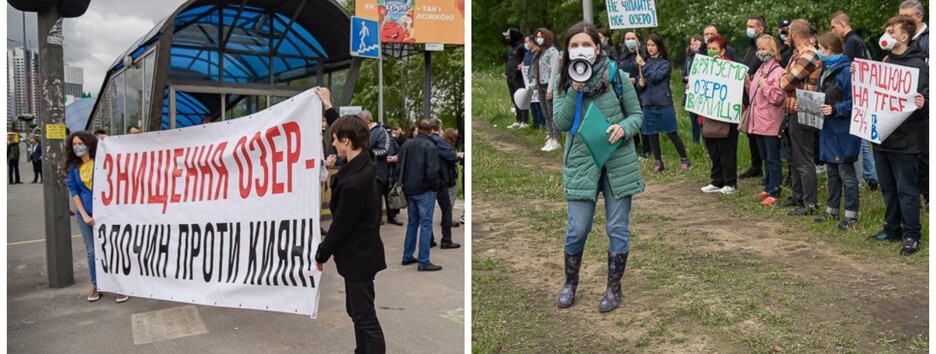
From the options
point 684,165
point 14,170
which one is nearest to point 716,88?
point 684,165

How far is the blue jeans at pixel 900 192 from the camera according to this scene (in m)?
5.89

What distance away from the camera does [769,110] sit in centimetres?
782

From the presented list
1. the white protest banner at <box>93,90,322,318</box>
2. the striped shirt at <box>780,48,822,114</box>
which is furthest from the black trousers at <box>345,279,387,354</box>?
the striped shirt at <box>780,48,822,114</box>

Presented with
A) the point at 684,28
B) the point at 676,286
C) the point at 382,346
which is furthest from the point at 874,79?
the point at 684,28

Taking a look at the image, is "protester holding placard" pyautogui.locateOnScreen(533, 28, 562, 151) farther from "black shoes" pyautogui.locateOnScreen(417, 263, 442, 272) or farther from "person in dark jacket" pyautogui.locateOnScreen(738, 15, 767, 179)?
"black shoes" pyautogui.locateOnScreen(417, 263, 442, 272)

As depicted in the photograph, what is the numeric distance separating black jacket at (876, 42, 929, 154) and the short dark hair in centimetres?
391

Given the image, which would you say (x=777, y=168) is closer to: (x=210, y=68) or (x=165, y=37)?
(x=165, y=37)

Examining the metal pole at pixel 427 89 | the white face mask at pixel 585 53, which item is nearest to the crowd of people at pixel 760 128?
the white face mask at pixel 585 53

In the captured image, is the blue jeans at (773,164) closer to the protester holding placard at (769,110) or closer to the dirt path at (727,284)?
the protester holding placard at (769,110)

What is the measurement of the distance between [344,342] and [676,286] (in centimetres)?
216

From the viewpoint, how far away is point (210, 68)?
1316cm

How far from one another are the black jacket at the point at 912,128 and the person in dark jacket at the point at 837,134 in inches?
23.9

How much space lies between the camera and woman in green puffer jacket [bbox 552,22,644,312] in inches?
187

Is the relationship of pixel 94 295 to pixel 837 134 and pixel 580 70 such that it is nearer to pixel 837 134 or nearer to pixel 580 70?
pixel 580 70
